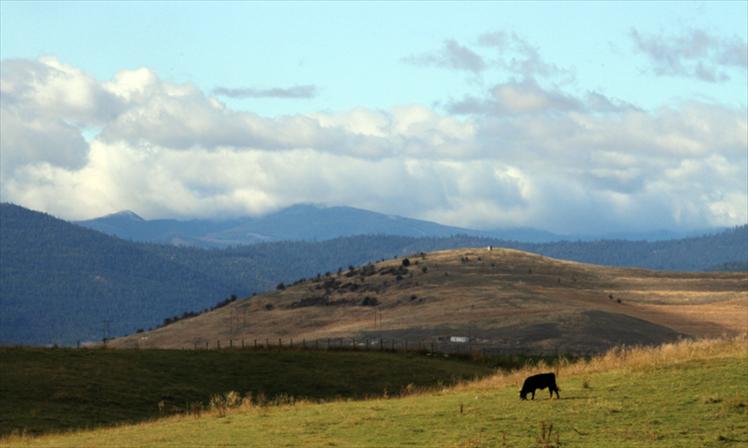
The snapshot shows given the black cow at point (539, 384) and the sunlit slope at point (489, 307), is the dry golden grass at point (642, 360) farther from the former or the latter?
the sunlit slope at point (489, 307)

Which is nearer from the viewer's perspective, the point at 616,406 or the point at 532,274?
the point at 616,406

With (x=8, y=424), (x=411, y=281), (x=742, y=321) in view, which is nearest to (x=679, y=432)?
(x=8, y=424)

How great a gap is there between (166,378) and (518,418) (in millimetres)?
35487

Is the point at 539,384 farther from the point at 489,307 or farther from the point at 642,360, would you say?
the point at 489,307

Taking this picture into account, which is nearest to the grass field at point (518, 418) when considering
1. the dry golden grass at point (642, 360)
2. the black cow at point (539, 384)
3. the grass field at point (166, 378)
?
the dry golden grass at point (642, 360)

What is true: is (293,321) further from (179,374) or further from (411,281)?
(179,374)

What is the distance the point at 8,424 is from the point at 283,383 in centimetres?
2223

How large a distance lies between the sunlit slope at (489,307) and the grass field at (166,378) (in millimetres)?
30247

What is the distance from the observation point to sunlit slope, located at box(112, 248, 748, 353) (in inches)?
4530

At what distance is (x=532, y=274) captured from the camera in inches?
6314

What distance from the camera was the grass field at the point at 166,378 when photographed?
5675 cm

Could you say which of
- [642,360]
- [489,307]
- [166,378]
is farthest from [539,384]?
[489,307]

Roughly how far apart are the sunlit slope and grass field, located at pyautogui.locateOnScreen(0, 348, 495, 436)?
30.2m

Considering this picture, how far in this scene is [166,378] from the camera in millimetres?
67875
